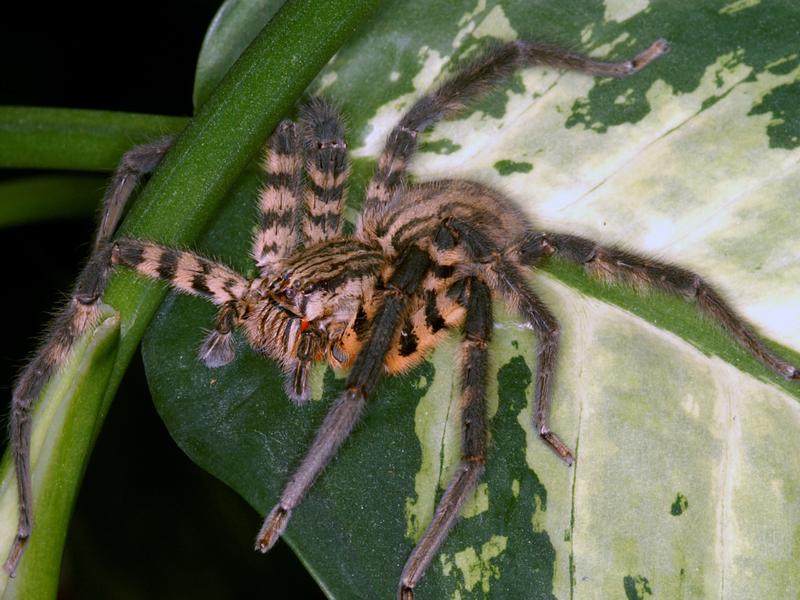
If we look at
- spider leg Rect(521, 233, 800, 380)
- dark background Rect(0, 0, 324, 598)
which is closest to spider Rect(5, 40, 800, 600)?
spider leg Rect(521, 233, 800, 380)

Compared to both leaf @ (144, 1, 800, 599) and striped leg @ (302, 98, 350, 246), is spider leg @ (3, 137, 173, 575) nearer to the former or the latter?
leaf @ (144, 1, 800, 599)

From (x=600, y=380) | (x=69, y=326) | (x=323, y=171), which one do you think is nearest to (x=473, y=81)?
(x=323, y=171)

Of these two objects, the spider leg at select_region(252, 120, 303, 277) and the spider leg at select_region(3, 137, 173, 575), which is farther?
the spider leg at select_region(252, 120, 303, 277)

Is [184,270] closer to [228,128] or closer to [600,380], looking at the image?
[228,128]

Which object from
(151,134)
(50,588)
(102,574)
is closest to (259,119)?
(151,134)

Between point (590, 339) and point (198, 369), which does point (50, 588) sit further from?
point (590, 339)

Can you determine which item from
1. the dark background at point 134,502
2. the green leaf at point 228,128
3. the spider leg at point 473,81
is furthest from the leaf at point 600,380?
the dark background at point 134,502

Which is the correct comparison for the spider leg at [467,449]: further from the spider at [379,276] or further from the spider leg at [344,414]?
the spider leg at [344,414]
